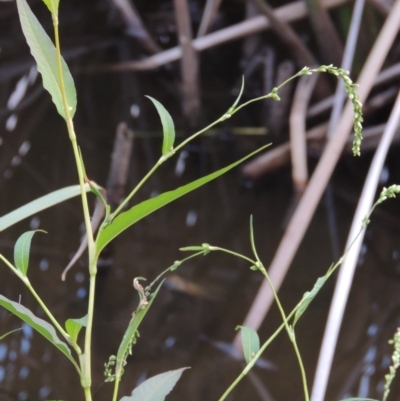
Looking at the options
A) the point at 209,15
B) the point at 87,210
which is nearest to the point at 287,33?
the point at 209,15

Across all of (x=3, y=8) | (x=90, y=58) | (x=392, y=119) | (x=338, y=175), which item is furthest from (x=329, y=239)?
(x=3, y=8)

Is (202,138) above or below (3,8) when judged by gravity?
below

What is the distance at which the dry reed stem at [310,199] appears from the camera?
32.0 inches

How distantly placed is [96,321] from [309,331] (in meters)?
0.32

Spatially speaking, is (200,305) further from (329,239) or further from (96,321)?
(329,239)

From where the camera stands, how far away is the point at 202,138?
1512 millimetres

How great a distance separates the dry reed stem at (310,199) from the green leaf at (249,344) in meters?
0.41

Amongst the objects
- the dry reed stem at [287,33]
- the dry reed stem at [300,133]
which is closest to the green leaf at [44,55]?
the dry reed stem at [300,133]

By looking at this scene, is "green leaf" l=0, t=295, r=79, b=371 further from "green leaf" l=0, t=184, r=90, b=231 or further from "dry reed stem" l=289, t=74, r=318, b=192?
"dry reed stem" l=289, t=74, r=318, b=192

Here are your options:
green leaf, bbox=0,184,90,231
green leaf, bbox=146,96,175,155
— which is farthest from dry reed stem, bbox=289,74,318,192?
green leaf, bbox=146,96,175,155

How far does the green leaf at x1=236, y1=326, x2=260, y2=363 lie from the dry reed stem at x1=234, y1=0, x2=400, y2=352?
1.33 ft

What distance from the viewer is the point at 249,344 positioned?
0.40 metres

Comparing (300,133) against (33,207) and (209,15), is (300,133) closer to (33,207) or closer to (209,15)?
(209,15)

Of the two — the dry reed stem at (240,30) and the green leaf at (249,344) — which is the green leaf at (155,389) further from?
the dry reed stem at (240,30)
